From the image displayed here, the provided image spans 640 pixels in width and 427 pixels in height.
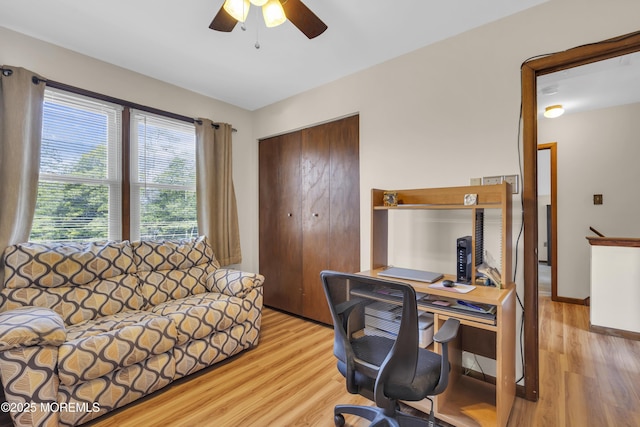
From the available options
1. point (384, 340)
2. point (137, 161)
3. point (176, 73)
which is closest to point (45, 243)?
point (137, 161)

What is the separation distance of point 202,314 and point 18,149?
1826 mm

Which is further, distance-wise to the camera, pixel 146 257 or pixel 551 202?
pixel 551 202

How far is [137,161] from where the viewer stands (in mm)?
2785

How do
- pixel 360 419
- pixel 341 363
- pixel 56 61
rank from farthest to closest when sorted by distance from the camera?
1. pixel 56 61
2. pixel 360 419
3. pixel 341 363

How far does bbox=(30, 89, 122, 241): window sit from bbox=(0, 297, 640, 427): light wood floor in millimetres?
1399

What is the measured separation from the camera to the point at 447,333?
128 cm

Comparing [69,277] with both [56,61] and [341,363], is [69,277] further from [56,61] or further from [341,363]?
[341,363]

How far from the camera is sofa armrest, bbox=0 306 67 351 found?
1378 mm

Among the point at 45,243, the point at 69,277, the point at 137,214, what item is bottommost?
the point at 69,277

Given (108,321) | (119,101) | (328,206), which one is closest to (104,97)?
(119,101)

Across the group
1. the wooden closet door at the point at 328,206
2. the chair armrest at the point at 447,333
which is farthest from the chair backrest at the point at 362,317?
the wooden closet door at the point at 328,206

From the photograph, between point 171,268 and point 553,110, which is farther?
point 553,110

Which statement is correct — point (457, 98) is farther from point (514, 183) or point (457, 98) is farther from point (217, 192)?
point (217, 192)

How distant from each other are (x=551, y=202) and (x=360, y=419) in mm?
3894
